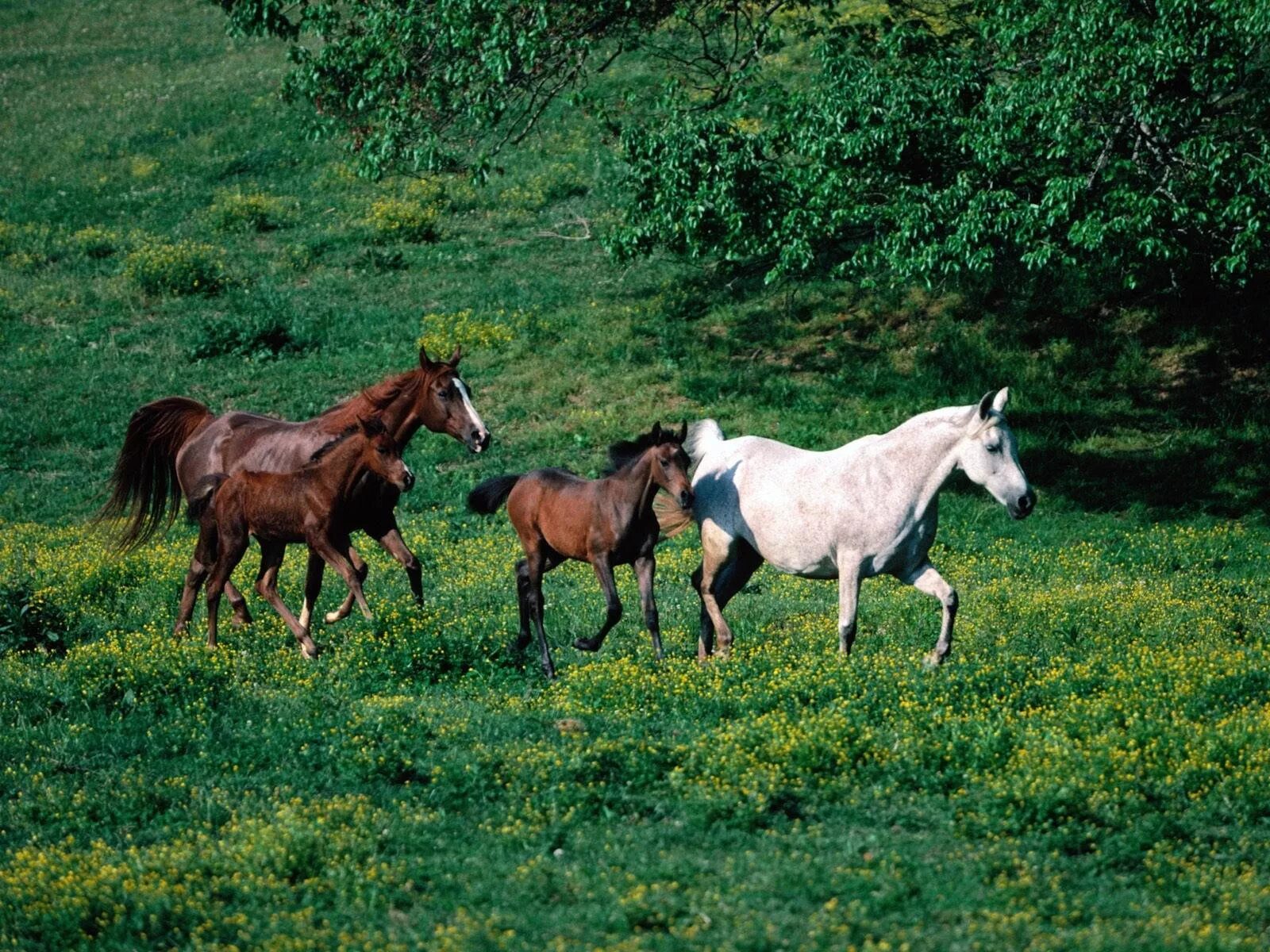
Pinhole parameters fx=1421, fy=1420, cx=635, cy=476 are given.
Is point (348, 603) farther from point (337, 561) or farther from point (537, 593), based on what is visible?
point (537, 593)

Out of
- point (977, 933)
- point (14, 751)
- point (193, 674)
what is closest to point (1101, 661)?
point (977, 933)

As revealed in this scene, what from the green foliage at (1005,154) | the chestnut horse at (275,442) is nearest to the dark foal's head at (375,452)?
the chestnut horse at (275,442)

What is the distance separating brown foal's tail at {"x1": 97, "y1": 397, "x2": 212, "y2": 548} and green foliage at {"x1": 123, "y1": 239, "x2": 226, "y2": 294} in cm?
1388

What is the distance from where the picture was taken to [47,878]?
26.6 ft

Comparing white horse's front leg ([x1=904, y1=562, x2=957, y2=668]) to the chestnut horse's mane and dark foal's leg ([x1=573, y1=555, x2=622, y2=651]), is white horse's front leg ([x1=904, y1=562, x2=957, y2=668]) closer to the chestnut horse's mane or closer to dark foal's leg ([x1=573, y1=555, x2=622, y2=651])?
dark foal's leg ([x1=573, y1=555, x2=622, y2=651])

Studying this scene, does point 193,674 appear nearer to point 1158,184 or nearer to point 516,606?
point 516,606

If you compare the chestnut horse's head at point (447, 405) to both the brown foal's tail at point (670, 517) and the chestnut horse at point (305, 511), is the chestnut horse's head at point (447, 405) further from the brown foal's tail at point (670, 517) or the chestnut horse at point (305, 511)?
the brown foal's tail at point (670, 517)

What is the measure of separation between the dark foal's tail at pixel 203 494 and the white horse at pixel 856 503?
15.1 ft

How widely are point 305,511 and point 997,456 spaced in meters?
5.87

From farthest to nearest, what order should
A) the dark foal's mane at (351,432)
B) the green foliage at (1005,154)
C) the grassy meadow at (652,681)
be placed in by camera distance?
the green foliage at (1005,154) < the dark foal's mane at (351,432) < the grassy meadow at (652,681)

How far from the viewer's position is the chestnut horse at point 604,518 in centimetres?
1115

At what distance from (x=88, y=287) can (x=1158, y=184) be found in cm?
2156

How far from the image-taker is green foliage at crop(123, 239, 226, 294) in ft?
94.5

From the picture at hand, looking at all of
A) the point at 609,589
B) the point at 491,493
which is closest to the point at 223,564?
the point at 491,493
